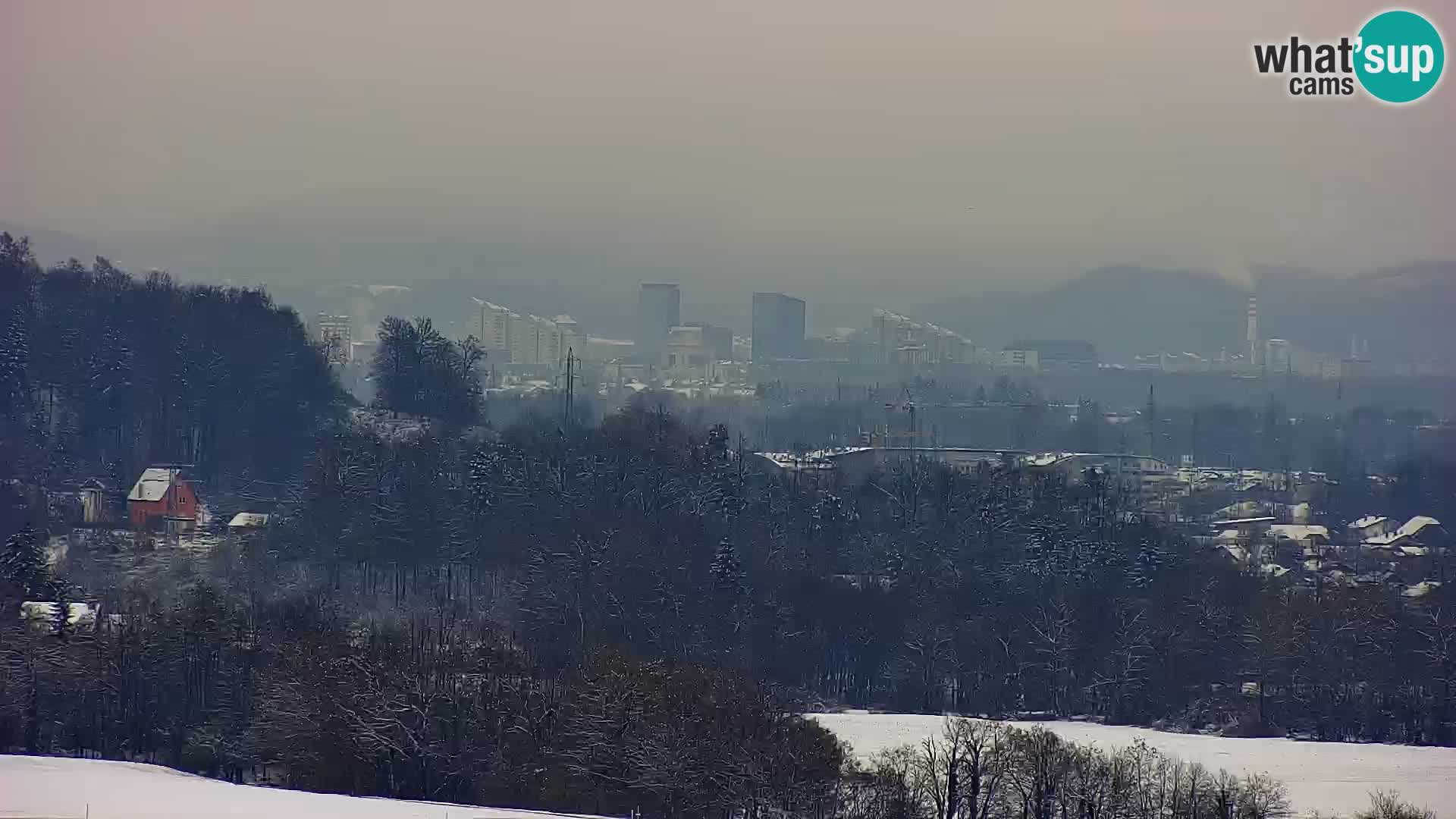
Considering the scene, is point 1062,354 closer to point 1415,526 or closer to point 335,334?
point 1415,526

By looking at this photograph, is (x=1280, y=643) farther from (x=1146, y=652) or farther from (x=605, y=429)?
(x=605, y=429)

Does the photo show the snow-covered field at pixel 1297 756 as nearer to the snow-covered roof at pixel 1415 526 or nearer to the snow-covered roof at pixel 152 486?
the snow-covered roof at pixel 152 486

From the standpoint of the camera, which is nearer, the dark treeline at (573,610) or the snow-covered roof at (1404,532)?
the dark treeline at (573,610)

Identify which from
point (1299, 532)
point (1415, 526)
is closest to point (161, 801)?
point (1299, 532)

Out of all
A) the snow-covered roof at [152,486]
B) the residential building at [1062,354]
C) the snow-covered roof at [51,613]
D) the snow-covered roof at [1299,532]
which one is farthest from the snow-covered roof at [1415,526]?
the residential building at [1062,354]

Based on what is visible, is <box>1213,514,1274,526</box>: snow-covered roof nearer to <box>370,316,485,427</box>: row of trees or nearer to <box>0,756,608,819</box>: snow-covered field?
<box>370,316,485,427</box>: row of trees

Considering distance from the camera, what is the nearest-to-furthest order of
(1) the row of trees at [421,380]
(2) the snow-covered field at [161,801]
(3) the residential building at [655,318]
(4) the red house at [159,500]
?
1. (2) the snow-covered field at [161,801]
2. (4) the red house at [159,500]
3. (1) the row of trees at [421,380]
4. (3) the residential building at [655,318]

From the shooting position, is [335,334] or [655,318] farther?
[655,318]

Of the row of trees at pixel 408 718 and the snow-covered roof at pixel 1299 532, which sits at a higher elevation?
the snow-covered roof at pixel 1299 532

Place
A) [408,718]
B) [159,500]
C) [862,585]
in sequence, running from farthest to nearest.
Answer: [159,500] < [862,585] < [408,718]
